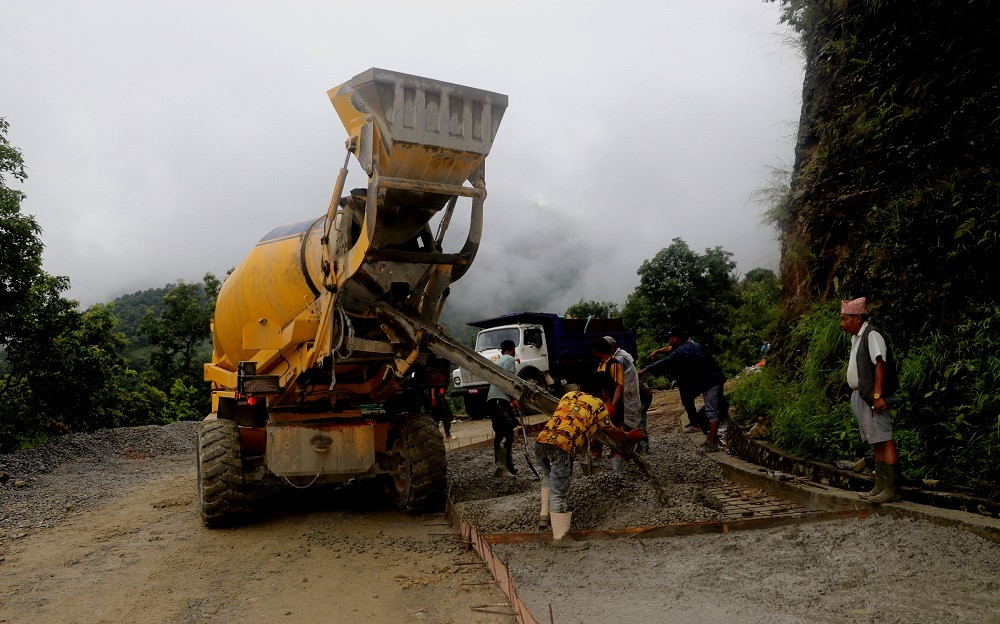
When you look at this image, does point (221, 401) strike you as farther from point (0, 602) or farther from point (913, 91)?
point (913, 91)

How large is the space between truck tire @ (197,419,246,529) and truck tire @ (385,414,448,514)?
1.54 m

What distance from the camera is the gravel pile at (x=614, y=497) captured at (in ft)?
17.3

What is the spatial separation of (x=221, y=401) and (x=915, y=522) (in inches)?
249

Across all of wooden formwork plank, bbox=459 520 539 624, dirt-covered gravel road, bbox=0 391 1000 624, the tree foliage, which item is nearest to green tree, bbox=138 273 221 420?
the tree foliage

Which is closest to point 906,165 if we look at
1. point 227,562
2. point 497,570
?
point 497,570

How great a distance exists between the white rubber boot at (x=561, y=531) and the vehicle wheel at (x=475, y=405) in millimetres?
12577

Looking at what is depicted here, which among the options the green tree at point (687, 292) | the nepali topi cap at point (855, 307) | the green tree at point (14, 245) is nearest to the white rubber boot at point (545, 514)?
the nepali topi cap at point (855, 307)

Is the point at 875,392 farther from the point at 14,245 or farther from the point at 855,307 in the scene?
the point at 14,245

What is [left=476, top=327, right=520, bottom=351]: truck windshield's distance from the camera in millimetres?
17766

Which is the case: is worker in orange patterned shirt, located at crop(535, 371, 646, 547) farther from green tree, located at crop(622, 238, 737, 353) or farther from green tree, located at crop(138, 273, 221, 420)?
green tree, located at crop(138, 273, 221, 420)

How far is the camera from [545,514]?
17.9 ft

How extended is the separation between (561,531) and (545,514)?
0.45 meters

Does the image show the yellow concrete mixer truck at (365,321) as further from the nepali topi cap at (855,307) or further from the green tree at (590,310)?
the green tree at (590,310)

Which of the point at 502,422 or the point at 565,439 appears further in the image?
the point at 502,422
